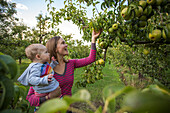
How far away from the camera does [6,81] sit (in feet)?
0.80

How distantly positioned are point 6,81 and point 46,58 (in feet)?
3.78

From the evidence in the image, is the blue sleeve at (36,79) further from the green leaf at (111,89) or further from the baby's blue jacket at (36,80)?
the green leaf at (111,89)

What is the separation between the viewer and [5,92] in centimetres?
23

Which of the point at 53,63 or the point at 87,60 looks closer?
the point at 53,63

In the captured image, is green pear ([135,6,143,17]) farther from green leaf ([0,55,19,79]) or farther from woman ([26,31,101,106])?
green leaf ([0,55,19,79])

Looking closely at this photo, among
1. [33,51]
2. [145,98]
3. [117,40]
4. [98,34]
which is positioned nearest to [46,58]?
[33,51]

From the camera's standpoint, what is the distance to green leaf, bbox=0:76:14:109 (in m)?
0.22

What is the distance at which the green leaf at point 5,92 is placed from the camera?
0.72 feet

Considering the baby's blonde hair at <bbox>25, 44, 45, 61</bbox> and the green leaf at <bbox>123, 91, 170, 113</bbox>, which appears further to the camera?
the baby's blonde hair at <bbox>25, 44, 45, 61</bbox>

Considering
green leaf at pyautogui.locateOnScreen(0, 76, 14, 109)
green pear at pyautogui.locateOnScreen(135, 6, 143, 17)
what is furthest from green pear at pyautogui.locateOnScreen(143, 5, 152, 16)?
green leaf at pyautogui.locateOnScreen(0, 76, 14, 109)

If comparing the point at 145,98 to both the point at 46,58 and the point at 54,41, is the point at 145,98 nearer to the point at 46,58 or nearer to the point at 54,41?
the point at 46,58

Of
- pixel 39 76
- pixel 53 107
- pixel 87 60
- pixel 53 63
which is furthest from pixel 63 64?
pixel 53 107

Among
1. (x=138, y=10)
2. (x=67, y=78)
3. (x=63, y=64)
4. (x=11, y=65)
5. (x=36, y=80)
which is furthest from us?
(x=63, y=64)

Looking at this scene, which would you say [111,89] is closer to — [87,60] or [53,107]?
[53,107]
